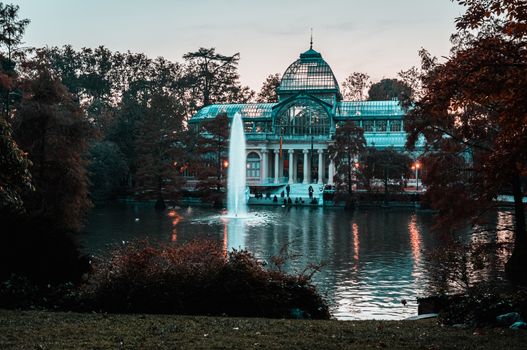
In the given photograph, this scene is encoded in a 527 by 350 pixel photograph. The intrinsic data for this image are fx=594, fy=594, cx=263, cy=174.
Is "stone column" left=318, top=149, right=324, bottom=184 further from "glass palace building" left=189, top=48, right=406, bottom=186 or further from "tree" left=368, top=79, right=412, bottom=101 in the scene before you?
"tree" left=368, top=79, right=412, bottom=101

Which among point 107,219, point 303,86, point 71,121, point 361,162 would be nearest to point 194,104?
point 303,86

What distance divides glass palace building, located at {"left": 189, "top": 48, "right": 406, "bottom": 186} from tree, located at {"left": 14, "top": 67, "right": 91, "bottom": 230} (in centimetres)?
5178

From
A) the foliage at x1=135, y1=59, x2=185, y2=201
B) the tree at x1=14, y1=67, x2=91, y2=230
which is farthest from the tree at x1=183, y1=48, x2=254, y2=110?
the tree at x1=14, y1=67, x2=91, y2=230

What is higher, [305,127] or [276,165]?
[305,127]

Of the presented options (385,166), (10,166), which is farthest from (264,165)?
(10,166)

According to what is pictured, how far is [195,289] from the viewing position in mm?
13562

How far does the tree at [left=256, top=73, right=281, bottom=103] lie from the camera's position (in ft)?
371

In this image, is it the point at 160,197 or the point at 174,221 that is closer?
the point at 174,221

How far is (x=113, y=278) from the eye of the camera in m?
13.4

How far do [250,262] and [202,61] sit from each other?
9845 centimetres

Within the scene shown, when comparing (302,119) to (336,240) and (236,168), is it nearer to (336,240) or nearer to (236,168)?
(236,168)

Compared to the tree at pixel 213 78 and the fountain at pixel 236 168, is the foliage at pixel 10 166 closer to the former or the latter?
the fountain at pixel 236 168

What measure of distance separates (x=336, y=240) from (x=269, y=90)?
8408 cm

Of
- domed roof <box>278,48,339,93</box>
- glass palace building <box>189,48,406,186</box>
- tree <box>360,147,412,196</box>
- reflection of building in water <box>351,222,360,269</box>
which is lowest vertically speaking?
reflection of building in water <box>351,222,360,269</box>
